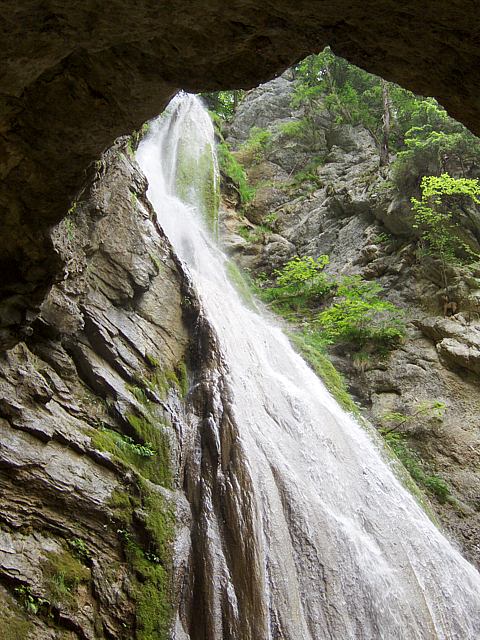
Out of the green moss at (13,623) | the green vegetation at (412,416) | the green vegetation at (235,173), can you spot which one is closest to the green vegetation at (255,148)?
the green vegetation at (235,173)

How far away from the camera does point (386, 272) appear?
14328 millimetres

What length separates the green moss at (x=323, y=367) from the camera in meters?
10.6

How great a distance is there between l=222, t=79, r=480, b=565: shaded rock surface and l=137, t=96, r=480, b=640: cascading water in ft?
6.07

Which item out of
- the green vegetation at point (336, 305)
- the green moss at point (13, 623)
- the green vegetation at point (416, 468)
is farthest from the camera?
the green vegetation at point (336, 305)

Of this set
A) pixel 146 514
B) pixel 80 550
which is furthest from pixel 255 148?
pixel 80 550

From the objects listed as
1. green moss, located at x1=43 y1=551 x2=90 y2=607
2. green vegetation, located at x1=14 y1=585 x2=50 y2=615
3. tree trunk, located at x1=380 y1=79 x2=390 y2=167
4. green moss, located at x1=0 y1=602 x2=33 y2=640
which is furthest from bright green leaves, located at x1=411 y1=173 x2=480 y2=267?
green moss, located at x1=0 y1=602 x2=33 y2=640

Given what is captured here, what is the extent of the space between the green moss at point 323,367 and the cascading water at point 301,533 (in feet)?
1.81

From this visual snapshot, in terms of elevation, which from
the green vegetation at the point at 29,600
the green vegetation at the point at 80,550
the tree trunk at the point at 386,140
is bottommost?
the green vegetation at the point at 29,600

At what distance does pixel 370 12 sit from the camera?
2775mm

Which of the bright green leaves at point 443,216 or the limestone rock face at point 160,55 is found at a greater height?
the bright green leaves at point 443,216

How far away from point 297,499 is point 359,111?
713 inches

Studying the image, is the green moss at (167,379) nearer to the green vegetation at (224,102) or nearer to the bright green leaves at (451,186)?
the bright green leaves at (451,186)

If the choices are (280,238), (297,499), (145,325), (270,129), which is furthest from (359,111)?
(297,499)

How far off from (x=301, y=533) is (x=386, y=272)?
9530 mm
